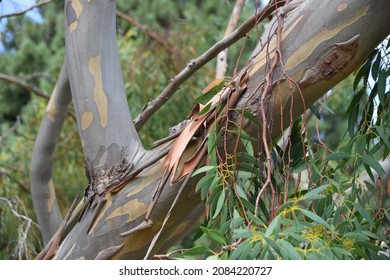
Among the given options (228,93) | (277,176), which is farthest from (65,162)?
(228,93)

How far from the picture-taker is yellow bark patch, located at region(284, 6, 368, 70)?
1091mm

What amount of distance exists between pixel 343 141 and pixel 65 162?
6.65ft

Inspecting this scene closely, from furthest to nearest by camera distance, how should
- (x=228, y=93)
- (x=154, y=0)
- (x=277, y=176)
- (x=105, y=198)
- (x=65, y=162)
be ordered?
(x=154, y=0)
(x=65, y=162)
(x=277, y=176)
(x=105, y=198)
(x=228, y=93)

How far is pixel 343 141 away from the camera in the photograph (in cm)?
144

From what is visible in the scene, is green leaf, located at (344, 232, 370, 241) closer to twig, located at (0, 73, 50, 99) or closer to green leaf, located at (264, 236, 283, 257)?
green leaf, located at (264, 236, 283, 257)

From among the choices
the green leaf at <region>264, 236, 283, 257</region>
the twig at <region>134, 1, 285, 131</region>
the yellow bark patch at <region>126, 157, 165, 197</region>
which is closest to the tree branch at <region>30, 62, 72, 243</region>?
the twig at <region>134, 1, 285, 131</region>

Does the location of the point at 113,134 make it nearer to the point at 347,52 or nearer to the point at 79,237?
the point at 79,237

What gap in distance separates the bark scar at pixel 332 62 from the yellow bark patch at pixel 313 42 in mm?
21

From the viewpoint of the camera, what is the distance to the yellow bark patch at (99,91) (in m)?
1.31

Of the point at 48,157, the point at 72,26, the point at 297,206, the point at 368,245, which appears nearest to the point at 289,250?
the point at 297,206

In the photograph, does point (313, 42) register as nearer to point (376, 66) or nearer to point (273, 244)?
point (376, 66)

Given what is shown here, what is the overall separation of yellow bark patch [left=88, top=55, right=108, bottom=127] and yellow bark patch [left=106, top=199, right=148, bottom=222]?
0.57ft

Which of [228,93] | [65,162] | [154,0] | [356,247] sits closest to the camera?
[356,247]

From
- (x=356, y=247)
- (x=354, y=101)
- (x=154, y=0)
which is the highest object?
(x=154, y=0)
